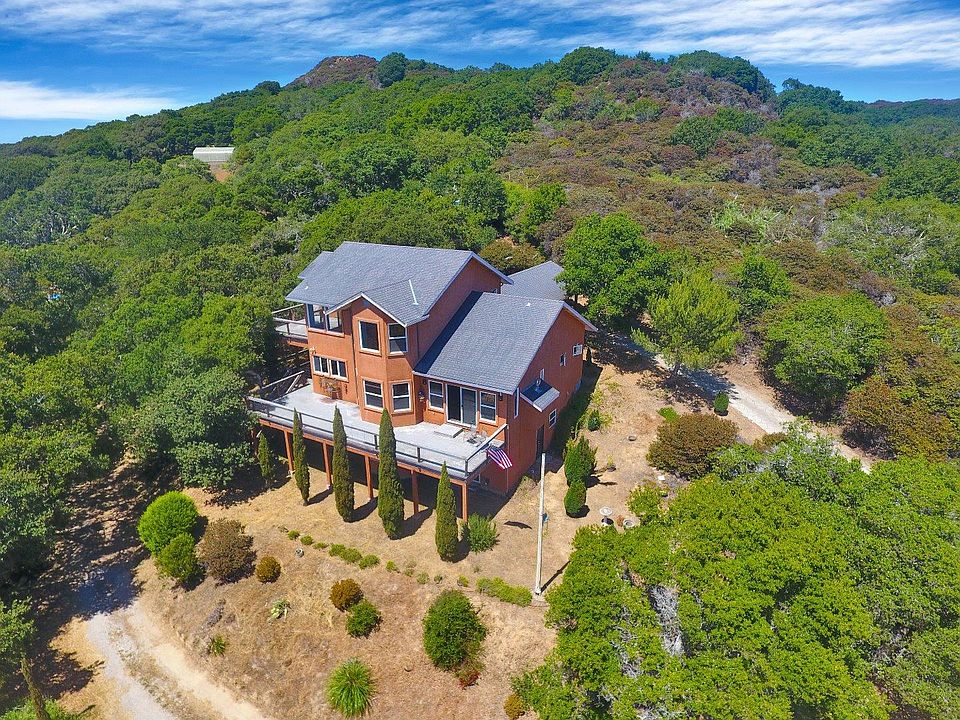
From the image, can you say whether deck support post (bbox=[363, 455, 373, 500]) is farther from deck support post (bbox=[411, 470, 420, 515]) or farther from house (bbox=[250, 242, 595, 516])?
deck support post (bbox=[411, 470, 420, 515])

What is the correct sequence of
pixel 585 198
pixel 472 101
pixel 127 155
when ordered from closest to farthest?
pixel 585 198 < pixel 472 101 < pixel 127 155

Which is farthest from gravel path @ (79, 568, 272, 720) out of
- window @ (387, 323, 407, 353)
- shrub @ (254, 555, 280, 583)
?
window @ (387, 323, 407, 353)

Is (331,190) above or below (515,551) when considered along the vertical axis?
above

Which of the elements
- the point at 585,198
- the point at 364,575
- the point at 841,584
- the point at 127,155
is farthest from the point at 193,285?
the point at 127,155

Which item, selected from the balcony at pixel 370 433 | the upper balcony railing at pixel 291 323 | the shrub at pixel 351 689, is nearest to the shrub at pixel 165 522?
the balcony at pixel 370 433

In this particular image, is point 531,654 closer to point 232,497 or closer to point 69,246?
point 232,497
